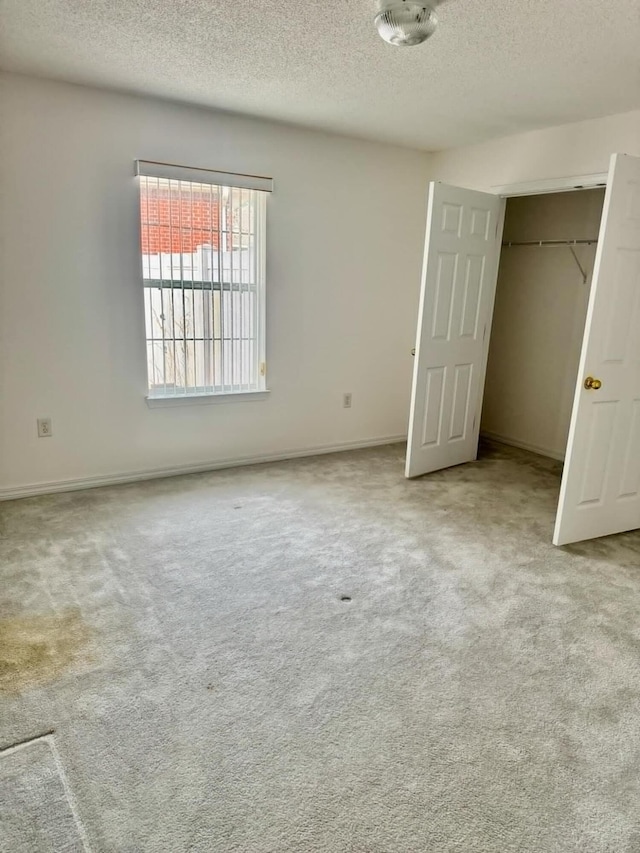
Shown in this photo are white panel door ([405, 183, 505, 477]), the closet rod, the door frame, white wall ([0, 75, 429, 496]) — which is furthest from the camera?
the closet rod

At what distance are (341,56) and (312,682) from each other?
109 inches

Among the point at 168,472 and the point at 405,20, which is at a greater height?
the point at 405,20

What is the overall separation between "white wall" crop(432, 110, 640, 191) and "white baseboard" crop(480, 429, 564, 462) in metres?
2.21

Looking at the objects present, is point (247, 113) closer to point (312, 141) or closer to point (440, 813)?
point (312, 141)

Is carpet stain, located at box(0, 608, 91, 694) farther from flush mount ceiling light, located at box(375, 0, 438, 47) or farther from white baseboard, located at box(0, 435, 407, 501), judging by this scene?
flush mount ceiling light, located at box(375, 0, 438, 47)

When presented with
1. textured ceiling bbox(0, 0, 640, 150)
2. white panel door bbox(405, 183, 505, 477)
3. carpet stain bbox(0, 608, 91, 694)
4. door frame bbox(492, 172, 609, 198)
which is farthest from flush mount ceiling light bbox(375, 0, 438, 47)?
carpet stain bbox(0, 608, 91, 694)

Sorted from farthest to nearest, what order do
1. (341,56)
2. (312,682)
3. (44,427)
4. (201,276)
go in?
(201,276) → (44,427) → (341,56) → (312,682)

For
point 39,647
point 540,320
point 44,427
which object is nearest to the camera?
point 39,647

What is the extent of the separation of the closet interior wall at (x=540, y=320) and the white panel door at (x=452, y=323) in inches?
28.2

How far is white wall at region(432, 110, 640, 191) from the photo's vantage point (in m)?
3.31

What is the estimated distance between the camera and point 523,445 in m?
4.91

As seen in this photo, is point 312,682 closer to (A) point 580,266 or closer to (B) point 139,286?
(B) point 139,286

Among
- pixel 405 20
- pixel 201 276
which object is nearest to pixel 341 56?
pixel 405 20

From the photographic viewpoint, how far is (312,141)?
396 centimetres
